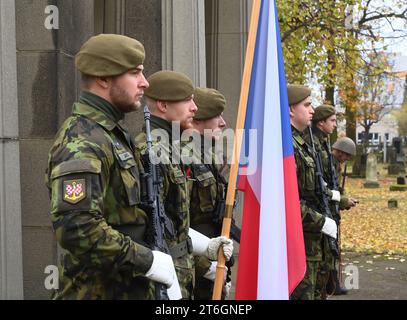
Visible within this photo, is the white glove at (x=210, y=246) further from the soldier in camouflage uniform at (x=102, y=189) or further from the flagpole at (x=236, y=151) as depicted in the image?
the soldier in camouflage uniform at (x=102, y=189)

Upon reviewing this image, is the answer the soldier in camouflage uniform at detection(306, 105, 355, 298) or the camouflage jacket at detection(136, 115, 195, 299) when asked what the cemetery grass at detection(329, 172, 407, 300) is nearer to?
the soldier in camouflage uniform at detection(306, 105, 355, 298)

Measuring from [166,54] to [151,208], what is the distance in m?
4.55

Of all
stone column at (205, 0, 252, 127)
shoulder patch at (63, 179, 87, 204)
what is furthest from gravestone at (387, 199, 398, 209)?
shoulder patch at (63, 179, 87, 204)

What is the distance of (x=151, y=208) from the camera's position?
316 cm

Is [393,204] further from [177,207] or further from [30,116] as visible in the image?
[177,207]

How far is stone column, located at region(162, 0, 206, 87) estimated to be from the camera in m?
7.36

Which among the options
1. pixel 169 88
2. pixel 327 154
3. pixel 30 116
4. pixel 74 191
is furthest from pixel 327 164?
pixel 74 191

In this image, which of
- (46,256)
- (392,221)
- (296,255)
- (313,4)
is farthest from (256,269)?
(313,4)

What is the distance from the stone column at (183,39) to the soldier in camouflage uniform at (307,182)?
1.93m

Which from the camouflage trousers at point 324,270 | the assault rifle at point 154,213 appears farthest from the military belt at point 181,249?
the camouflage trousers at point 324,270

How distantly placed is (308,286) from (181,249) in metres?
2.01

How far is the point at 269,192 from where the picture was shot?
4.22m

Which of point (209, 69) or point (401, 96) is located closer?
point (209, 69)
